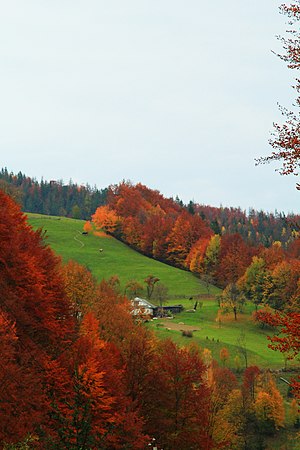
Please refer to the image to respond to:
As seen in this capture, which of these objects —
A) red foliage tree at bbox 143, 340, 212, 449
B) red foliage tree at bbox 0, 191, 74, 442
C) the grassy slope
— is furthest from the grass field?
red foliage tree at bbox 0, 191, 74, 442

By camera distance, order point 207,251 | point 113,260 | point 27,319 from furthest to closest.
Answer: point 113,260
point 207,251
point 27,319

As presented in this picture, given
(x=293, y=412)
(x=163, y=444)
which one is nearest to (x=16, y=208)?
(x=163, y=444)

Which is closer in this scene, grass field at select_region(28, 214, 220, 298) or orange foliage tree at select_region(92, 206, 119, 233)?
grass field at select_region(28, 214, 220, 298)

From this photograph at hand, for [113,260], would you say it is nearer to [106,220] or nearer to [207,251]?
[207,251]

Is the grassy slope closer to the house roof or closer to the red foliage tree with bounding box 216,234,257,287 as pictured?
the red foliage tree with bounding box 216,234,257,287

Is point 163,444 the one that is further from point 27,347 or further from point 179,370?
point 27,347

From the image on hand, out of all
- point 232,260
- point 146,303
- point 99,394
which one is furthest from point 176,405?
point 232,260

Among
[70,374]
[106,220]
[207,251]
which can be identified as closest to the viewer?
[70,374]

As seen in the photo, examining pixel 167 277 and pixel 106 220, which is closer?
pixel 167 277

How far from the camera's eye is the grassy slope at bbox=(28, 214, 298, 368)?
279 feet

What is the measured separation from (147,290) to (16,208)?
257 ft

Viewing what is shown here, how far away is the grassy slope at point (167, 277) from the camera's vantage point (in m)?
85.1

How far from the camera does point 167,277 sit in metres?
135

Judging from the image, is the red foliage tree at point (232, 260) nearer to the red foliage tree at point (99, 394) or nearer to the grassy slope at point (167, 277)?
the grassy slope at point (167, 277)
